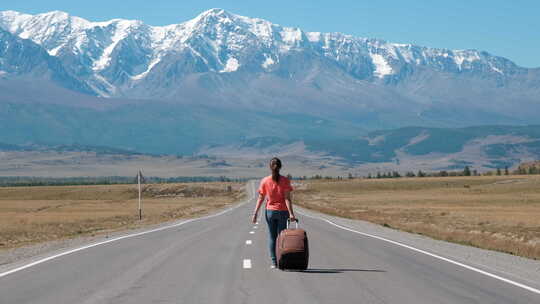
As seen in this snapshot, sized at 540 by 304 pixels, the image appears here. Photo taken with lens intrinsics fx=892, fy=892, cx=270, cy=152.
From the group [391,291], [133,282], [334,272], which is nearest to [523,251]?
[334,272]

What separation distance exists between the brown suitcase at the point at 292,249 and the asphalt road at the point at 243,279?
0.33m

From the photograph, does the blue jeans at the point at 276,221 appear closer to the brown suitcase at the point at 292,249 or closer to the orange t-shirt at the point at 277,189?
the orange t-shirt at the point at 277,189

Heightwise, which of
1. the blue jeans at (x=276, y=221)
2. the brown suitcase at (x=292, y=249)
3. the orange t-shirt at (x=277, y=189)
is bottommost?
the brown suitcase at (x=292, y=249)

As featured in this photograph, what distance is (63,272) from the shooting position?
19.5 meters

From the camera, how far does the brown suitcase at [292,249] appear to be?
19.1m

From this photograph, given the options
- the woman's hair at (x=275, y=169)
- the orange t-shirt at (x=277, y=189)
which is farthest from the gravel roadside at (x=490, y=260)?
the woman's hair at (x=275, y=169)

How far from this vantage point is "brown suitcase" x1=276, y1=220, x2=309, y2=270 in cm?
1912

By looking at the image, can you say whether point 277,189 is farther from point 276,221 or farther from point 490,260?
point 490,260

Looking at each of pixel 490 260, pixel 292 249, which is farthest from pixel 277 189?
pixel 490 260

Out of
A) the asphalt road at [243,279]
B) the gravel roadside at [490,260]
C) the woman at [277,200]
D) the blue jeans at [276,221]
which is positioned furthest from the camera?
the blue jeans at [276,221]

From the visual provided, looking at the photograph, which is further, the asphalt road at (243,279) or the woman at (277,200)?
the woman at (277,200)

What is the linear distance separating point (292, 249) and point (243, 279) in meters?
1.55

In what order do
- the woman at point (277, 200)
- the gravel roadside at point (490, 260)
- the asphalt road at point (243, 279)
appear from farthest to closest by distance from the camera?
the woman at point (277, 200) → the gravel roadside at point (490, 260) → the asphalt road at point (243, 279)

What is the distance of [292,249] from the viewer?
1917 cm
